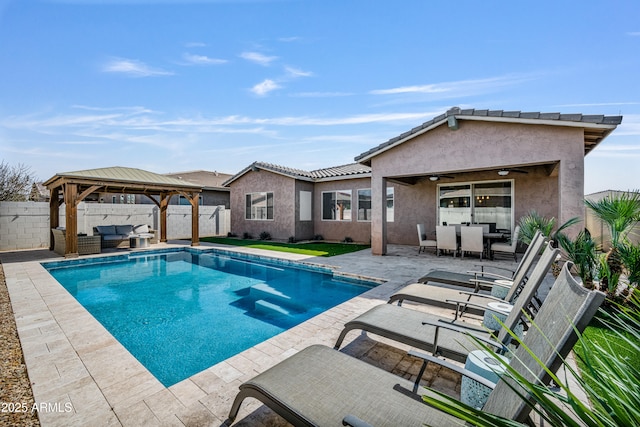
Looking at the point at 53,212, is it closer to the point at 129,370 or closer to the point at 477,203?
the point at 129,370

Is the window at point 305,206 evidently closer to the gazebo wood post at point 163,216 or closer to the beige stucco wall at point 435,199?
the beige stucco wall at point 435,199

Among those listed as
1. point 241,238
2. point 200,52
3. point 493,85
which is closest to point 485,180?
point 493,85

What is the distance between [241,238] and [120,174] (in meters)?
7.68

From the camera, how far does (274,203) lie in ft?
55.7

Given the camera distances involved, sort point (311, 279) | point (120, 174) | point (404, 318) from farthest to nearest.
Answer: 1. point (120, 174)
2. point (311, 279)
3. point (404, 318)

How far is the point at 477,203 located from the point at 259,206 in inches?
475

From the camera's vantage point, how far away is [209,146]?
16.8 meters

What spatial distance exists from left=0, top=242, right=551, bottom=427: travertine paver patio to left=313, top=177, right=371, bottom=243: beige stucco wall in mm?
9693

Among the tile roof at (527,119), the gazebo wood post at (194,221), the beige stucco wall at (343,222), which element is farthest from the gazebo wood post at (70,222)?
the tile roof at (527,119)

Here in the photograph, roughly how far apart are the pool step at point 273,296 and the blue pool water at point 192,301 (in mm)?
24

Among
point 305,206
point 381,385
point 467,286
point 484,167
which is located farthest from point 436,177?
point 381,385

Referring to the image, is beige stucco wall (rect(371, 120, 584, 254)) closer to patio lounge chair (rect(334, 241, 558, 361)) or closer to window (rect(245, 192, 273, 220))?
patio lounge chair (rect(334, 241, 558, 361))

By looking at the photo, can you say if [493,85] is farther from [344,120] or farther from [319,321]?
[319,321]

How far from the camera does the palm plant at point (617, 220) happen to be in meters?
4.92
